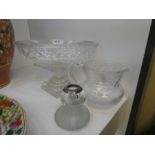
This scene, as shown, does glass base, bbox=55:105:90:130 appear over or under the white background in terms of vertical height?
under

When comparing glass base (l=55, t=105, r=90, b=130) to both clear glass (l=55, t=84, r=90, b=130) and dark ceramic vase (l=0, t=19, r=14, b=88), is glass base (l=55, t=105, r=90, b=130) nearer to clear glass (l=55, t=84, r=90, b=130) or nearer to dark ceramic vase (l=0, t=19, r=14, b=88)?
clear glass (l=55, t=84, r=90, b=130)

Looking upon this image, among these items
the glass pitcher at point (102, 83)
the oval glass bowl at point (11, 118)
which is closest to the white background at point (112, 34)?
the glass pitcher at point (102, 83)

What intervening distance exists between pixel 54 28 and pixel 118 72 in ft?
1.09

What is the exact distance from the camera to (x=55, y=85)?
72 cm

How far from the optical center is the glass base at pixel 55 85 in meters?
0.70

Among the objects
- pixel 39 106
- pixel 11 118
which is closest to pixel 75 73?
pixel 39 106

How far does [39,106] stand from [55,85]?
0.12 m

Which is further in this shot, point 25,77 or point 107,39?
point 25,77

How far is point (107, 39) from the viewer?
2.18 feet

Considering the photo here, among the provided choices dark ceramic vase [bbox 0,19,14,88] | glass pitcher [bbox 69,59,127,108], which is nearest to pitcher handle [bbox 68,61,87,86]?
glass pitcher [bbox 69,59,127,108]

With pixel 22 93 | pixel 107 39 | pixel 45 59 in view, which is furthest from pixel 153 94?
pixel 22 93

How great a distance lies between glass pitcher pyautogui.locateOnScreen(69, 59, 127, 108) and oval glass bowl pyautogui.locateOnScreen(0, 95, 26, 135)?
0.24 meters

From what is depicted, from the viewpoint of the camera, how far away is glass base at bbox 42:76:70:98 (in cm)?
70
